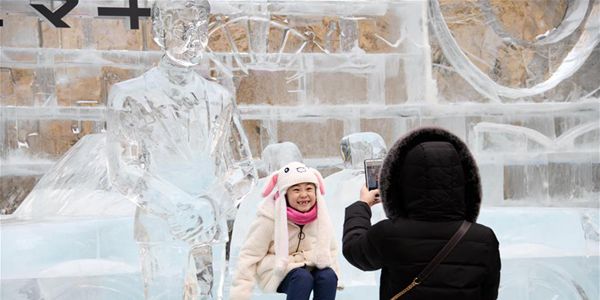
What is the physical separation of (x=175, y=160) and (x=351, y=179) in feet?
6.92

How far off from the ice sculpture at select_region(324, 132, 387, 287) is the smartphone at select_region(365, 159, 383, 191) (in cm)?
181

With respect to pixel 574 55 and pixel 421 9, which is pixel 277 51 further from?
pixel 574 55

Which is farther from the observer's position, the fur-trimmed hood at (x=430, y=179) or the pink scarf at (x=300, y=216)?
the pink scarf at (x=300, y=216)

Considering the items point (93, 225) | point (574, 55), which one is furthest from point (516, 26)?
point (93, 225)

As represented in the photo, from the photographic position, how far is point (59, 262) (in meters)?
4.97

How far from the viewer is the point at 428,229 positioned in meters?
2.49

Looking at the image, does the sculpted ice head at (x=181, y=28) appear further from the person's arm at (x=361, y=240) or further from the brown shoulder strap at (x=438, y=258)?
the brown shoulder strap at (x=438, y=258)

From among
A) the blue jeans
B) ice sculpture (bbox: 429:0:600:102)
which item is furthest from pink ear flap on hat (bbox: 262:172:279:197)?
ice sculpture (bbox: 429:0:600:102)

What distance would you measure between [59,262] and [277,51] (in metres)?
2.44

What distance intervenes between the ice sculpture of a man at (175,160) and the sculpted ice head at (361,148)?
2.00m

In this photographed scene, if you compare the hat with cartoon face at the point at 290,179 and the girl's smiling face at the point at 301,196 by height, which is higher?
the hat with cartoon face at the point at 290,179

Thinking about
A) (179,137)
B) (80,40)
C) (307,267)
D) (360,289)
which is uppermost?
(80,40)

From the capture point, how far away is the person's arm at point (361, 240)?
Result: 2.56 meters

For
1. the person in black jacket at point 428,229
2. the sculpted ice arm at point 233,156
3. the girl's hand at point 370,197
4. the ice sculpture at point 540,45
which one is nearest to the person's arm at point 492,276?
the person in black jacket at point 428,229
